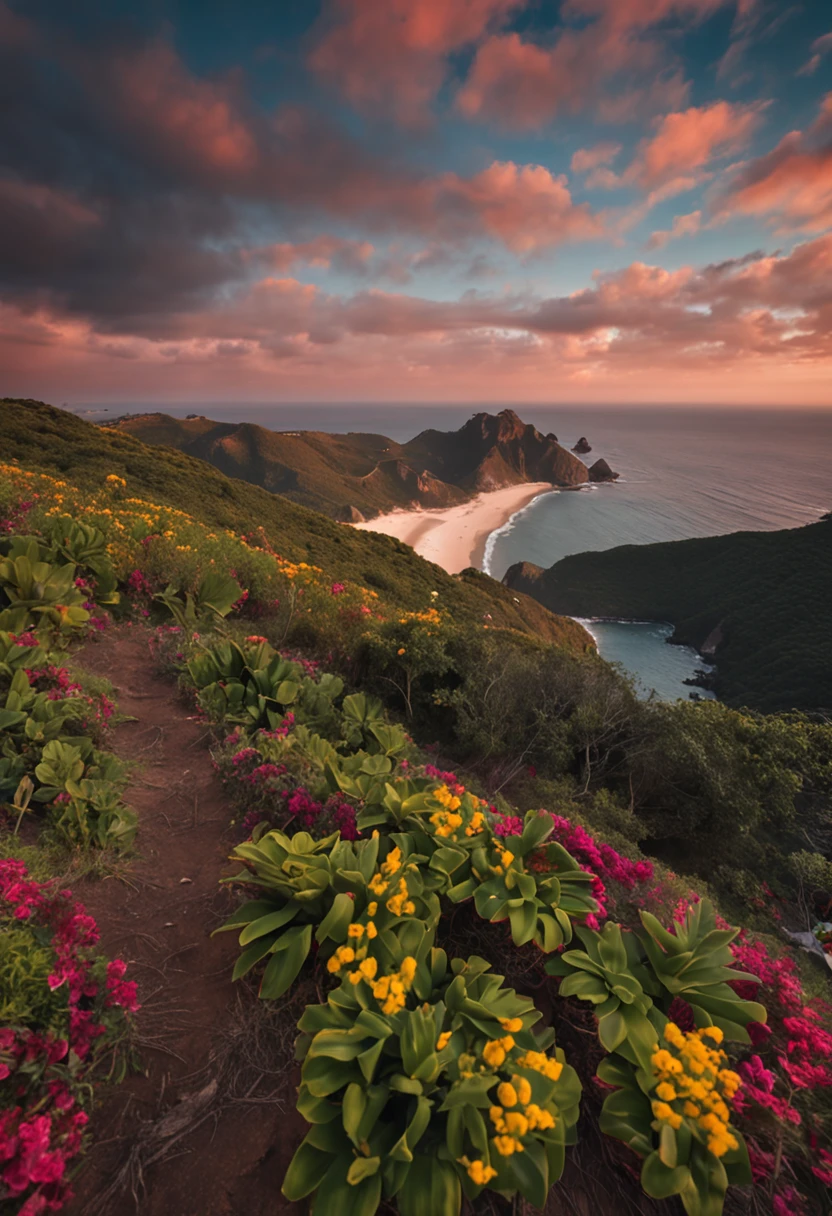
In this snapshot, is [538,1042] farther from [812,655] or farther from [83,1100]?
[812,655]

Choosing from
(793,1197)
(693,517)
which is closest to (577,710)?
(793,1197)

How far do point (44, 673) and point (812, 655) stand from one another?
174 ft

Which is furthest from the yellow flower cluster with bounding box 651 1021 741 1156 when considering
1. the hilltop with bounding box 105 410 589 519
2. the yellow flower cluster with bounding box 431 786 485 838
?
the hilltop with bounding box 105 410 589 519

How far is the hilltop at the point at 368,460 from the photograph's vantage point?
4574 inches

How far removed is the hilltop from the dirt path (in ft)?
345

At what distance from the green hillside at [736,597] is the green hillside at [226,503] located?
21152 mm

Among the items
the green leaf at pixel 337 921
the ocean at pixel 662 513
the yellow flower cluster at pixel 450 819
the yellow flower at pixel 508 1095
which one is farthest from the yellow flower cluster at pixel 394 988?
the ocean at pixel 662 513

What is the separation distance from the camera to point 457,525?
107m

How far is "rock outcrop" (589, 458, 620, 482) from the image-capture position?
139625 millimetres

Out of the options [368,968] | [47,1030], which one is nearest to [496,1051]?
[368,968]

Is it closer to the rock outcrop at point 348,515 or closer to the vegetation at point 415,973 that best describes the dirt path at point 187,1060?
the vegetation at point 415,973

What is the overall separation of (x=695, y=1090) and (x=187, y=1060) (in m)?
2.17

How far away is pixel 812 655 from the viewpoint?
4200 cm

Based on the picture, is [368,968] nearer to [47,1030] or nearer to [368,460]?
[47,1030]
